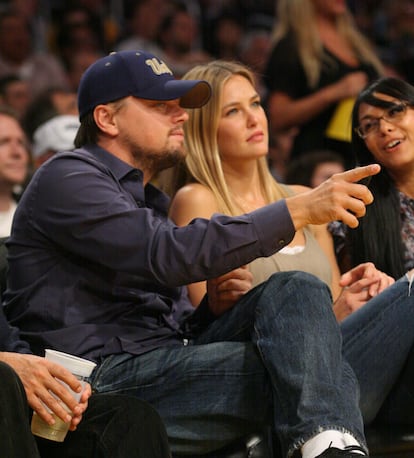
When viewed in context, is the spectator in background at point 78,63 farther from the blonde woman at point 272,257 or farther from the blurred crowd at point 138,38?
the blonde woman at point 272,257

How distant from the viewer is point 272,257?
3127mm

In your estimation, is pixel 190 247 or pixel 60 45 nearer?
pixel 190 247

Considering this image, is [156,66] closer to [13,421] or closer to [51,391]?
[51,391]

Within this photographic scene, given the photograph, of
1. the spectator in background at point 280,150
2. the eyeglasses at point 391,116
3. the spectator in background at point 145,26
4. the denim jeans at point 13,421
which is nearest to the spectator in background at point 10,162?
the spectator in background at point 280,150

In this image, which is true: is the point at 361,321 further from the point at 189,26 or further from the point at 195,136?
the point at 189,26

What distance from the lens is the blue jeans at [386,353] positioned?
8.78 feet

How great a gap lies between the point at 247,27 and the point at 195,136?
402 cm

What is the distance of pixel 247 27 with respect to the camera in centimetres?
714

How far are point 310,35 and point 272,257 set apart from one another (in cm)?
175

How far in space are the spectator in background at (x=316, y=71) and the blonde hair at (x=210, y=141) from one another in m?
1.24

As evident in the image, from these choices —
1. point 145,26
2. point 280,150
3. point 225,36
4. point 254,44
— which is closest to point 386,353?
point 280,150

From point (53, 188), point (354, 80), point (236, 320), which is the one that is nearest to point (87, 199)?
point (53, 188)

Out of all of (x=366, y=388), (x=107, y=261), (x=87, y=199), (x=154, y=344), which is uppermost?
(x=87, y=199)

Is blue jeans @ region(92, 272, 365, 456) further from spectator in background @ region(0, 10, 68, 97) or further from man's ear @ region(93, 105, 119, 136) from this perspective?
spectator in background @ region(0, 10, 68, 97)
